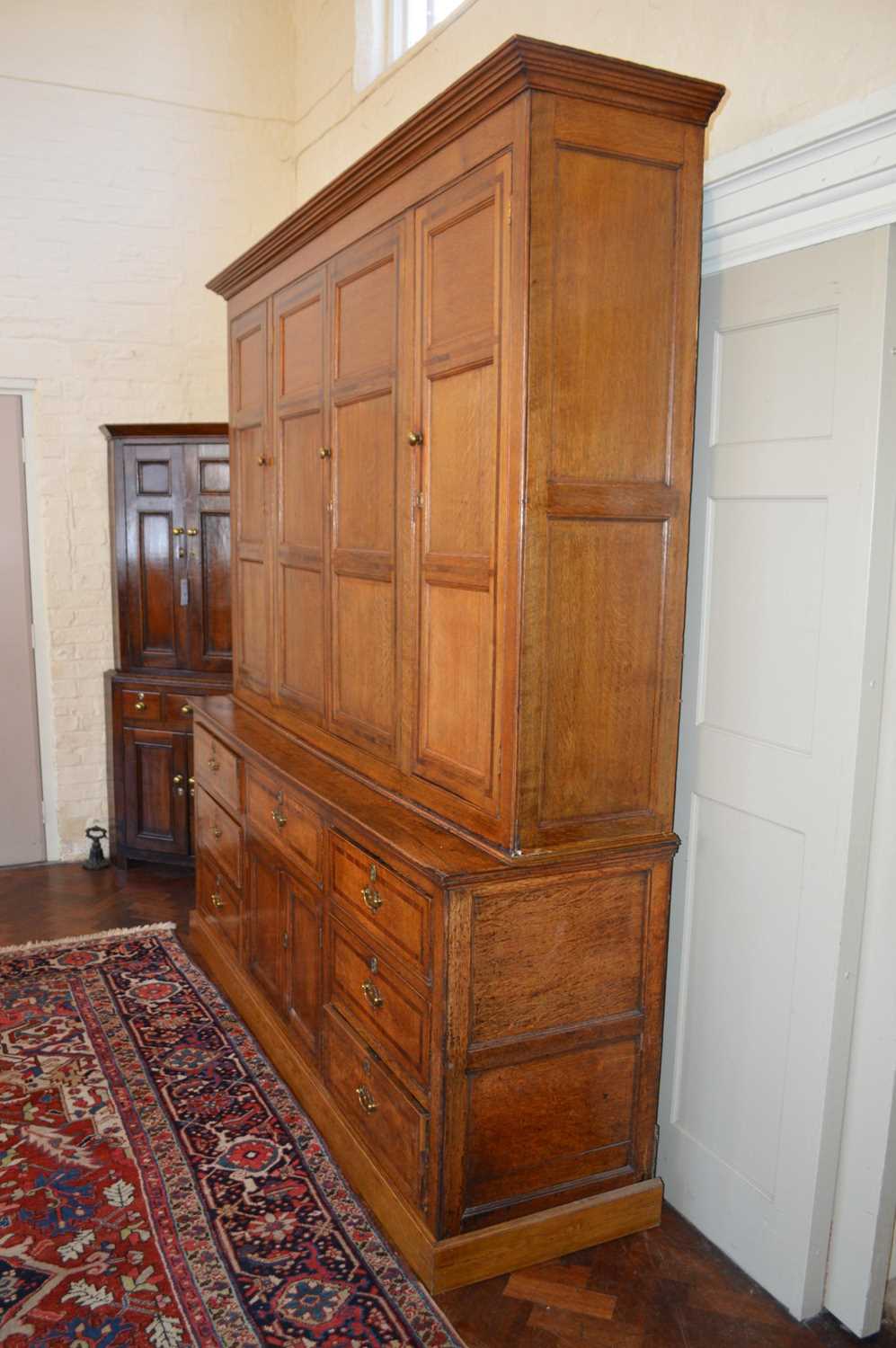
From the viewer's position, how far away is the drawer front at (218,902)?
12.2ft

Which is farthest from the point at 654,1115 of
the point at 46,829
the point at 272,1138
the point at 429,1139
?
the point at 46,829

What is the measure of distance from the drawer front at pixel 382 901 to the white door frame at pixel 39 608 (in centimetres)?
287

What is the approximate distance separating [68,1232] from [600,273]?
2.48 m

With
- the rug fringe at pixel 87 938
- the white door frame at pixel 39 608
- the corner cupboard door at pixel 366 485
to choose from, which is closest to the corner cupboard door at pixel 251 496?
the corner cupboard door at pixel 366 485

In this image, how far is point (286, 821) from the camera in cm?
315

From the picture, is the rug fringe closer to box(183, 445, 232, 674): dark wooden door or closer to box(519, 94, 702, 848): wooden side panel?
box(183, 445, 232, 674): dark wooden door

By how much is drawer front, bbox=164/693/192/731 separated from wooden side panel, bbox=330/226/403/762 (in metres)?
1.87

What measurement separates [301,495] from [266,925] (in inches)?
53.6

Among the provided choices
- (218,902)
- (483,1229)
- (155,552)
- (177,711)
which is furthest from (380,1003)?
(155,552)

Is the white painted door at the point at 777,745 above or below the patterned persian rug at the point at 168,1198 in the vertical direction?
above

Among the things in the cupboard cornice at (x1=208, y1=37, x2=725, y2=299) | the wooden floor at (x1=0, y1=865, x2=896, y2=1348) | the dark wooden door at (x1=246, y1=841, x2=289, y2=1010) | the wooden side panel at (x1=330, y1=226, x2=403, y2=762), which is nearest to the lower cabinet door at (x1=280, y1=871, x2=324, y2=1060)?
the dark wooden door at (x1=246, y1=841, x2=289, y2=1010)

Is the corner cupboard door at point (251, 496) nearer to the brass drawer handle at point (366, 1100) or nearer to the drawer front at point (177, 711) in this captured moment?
the drawer front at point (177, 711)

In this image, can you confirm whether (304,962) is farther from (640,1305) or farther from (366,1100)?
(640,1305)

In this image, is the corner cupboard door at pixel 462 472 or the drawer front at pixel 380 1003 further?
the drawer front at pixel 380 1003
